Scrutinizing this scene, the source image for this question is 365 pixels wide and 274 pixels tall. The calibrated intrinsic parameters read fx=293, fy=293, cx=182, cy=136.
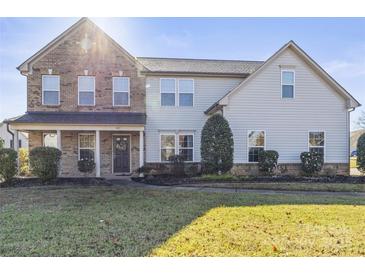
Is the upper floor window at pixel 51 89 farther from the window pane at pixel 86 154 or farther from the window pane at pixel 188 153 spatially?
the window pane at pixel 188 153

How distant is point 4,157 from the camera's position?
1216cm

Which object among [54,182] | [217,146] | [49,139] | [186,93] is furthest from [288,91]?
[49,139]

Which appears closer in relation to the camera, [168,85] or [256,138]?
[256,138]

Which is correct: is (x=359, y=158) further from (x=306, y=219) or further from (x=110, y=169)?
(x=110, y=169)

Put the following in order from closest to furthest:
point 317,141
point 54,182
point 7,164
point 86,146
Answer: point 54,182, point 7,164, point 317,141, point 86,146

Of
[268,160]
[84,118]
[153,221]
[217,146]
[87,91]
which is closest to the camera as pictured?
[153,221]

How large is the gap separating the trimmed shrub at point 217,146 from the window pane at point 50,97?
27.0ft

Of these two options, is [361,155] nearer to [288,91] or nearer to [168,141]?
[288,91]

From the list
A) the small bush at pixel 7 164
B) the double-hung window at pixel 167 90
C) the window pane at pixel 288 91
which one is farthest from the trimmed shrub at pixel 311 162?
the small bush at pixel 7 164

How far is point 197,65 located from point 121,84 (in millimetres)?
4646

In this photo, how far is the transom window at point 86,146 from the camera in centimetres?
1576

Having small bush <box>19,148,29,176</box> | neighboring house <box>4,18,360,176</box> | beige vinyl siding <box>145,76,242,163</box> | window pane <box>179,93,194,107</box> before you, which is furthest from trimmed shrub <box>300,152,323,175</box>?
small bush <box>19,148,29,176</box>

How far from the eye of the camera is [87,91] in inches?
618
